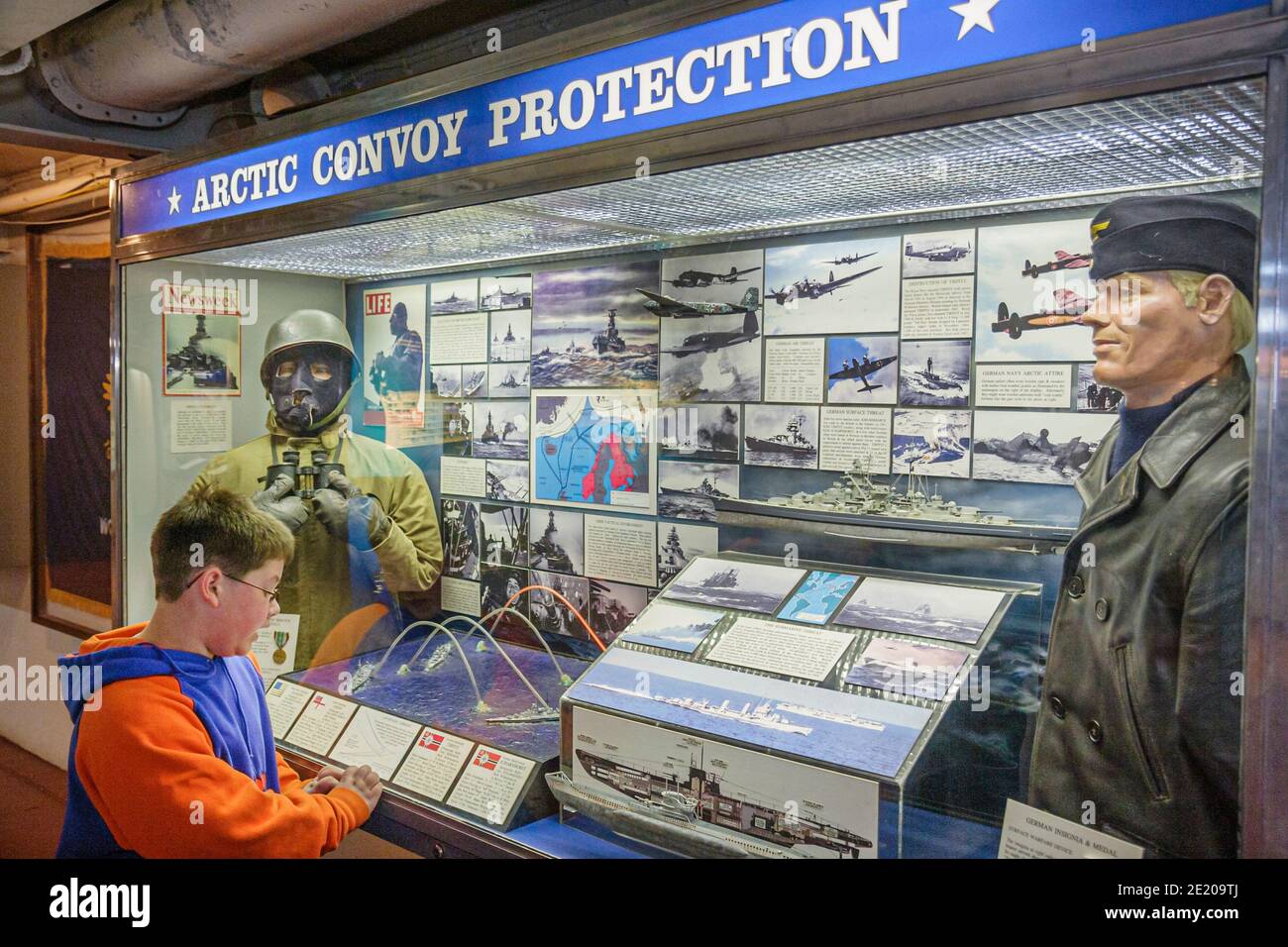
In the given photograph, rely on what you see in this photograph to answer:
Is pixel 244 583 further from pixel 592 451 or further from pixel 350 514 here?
pixel 592 451

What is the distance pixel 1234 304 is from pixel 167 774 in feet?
6.65

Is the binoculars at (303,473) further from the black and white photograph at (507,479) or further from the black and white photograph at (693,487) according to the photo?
the black and white photograph at (693,487)

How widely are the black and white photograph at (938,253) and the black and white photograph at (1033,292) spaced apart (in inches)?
1.2

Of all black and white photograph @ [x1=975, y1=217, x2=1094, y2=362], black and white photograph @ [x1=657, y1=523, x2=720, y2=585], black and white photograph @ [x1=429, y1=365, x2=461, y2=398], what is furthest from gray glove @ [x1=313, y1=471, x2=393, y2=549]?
black and white photograph @ [x1=975, y1=217, x2=1094, y2=362]

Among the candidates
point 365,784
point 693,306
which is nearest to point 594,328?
point 693,306

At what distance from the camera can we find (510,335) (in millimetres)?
2988

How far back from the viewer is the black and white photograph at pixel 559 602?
289 centimetres

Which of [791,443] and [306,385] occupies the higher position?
[306,385]

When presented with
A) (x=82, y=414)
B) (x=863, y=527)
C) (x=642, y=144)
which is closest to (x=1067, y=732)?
(x=863, y=527)

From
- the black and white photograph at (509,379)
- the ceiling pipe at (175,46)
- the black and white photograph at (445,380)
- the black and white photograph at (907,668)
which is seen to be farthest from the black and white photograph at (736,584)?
the ceiling pipe at (175,46)

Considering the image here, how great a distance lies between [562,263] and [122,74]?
1.41 m

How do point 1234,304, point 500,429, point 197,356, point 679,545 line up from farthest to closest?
point 197,356 → point 500,429 → point 679,545 → point 1234,304

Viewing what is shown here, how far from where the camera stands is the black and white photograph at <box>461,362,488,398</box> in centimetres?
306
